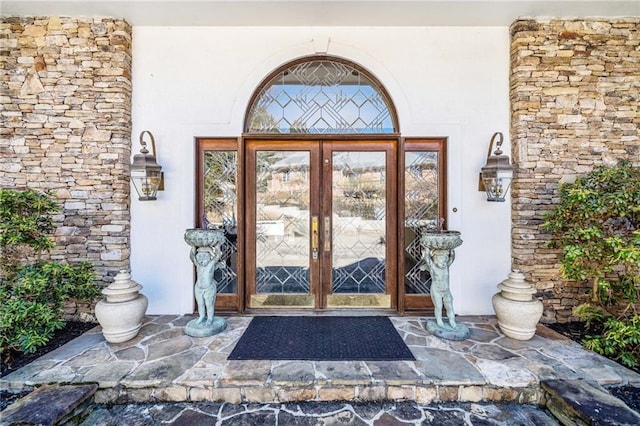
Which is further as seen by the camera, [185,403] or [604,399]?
[185,403]

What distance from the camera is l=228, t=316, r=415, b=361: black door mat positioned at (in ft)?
9.72

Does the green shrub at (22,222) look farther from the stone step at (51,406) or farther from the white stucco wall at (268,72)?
the stone step at (51,406)

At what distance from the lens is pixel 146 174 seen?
3625mm

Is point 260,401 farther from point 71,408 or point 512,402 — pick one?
point 512,402

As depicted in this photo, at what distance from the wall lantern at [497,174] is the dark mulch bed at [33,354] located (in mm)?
5316

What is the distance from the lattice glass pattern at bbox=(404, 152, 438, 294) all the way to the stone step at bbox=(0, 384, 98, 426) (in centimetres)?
361

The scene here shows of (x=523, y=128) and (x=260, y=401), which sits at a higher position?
(x=523, y=128)

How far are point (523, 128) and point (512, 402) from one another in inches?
126

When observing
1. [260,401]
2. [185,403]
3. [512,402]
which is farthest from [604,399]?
[185,403]

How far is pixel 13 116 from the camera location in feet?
12.5

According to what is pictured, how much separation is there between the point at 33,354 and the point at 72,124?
2799mm

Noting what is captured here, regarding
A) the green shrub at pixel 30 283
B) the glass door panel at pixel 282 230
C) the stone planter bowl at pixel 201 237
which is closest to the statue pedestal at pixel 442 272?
the glass door panel at pixel 282 230

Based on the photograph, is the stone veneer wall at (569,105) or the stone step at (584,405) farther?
the stone veneer wall at (569,105)

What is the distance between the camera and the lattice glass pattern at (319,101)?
13.2 ft
